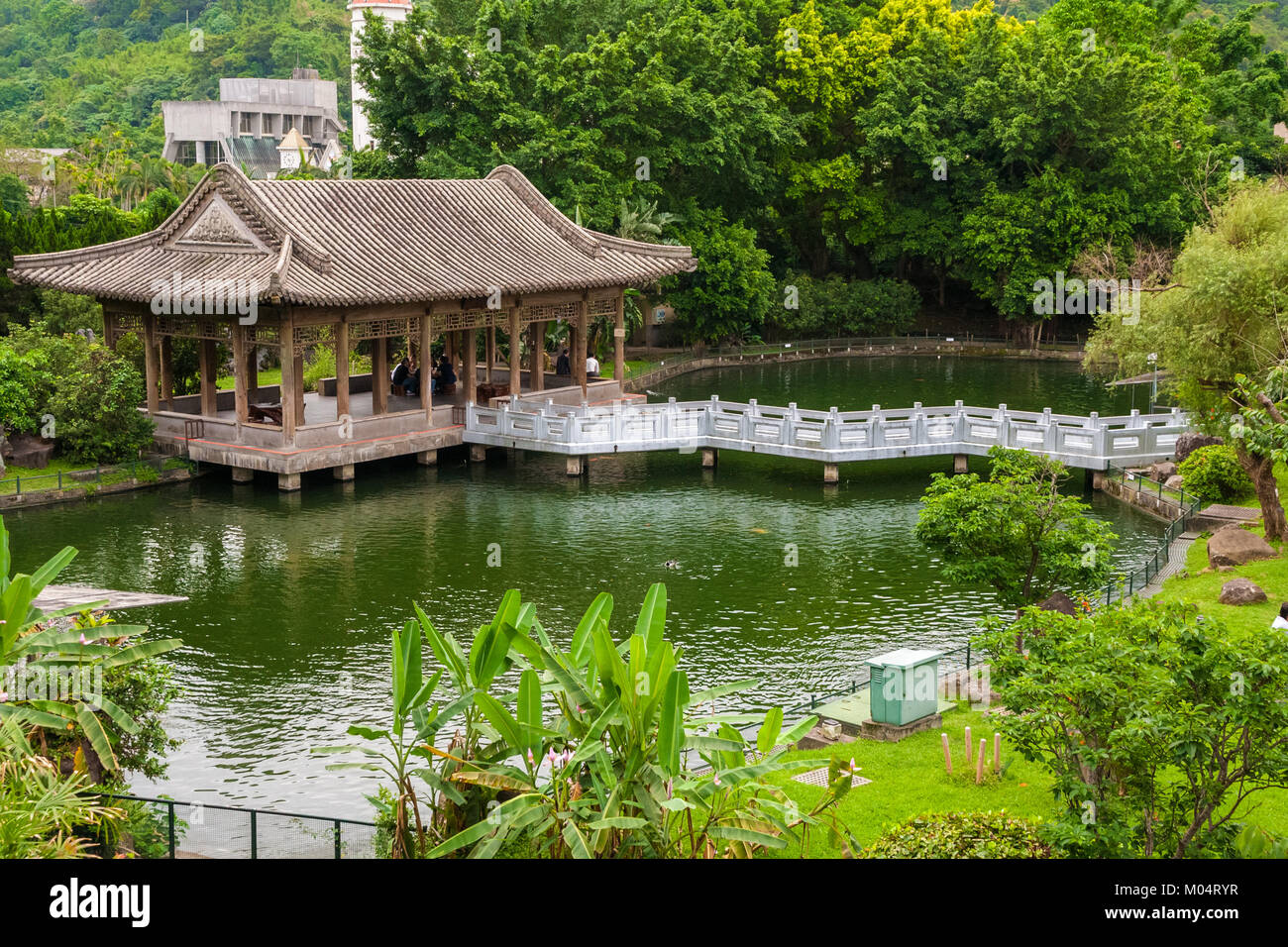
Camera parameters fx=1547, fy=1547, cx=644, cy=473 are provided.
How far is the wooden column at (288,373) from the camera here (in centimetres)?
3328

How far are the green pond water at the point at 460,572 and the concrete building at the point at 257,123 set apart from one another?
84878 mm

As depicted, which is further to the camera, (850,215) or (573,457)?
(850,215)

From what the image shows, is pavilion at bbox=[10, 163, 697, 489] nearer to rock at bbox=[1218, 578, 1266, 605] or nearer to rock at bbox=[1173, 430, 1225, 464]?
rock at bbox=[1173, 430, 1225, 464]

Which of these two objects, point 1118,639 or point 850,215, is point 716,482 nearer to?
point 1118,639

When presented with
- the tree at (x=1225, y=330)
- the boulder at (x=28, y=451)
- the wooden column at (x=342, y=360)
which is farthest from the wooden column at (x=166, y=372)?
the tree at (x=1225, y=330)

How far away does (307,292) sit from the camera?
3219cm

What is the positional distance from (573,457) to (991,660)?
69.3 feet

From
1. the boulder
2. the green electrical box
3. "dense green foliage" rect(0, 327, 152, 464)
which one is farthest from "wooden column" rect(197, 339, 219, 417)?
the green electrical box

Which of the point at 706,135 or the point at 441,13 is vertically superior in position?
the point at 441,13

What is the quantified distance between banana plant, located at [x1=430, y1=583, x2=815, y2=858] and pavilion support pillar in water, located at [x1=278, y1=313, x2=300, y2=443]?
2143cm

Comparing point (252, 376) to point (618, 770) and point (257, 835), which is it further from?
point (618, 770)

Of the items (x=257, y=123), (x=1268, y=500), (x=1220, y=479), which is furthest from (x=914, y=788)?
(x=257, y=123)

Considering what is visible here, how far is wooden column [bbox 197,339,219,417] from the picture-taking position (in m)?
36.0

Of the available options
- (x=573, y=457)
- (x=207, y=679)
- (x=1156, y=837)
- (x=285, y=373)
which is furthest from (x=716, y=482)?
(x=1156, y=837)
